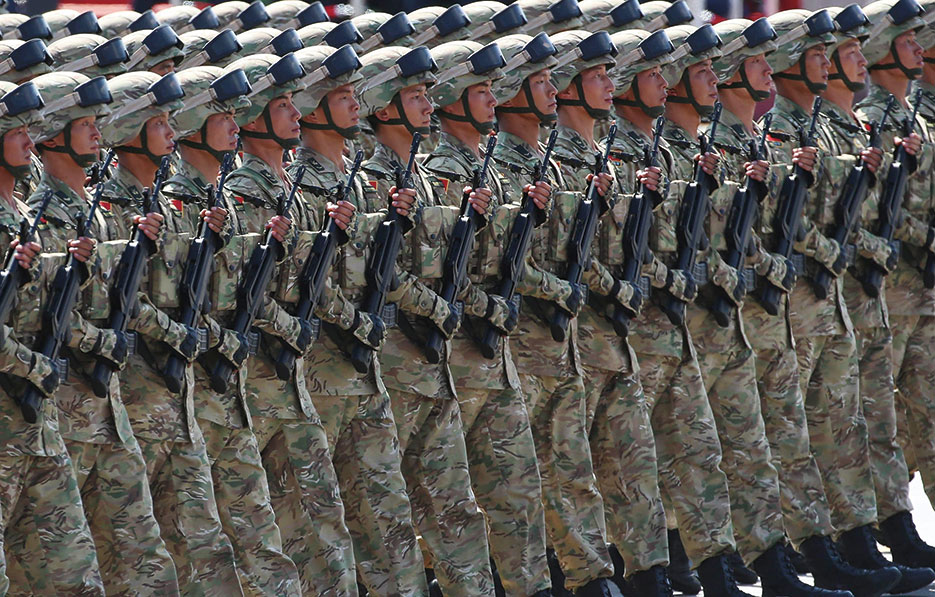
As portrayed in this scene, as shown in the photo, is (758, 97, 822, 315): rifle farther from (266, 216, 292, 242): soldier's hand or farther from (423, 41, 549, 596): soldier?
(266, 216, 292, 242): soldier's hand

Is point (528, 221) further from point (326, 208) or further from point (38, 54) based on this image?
point (38, 54)

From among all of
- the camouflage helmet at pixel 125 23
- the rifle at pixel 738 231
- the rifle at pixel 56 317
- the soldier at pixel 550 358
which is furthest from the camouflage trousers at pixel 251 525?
the camouflage helmet at pixel 125 23

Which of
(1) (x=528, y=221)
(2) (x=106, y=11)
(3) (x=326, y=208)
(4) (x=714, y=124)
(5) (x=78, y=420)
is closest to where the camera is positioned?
(5) (x=78, y=420)

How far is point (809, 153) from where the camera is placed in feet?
29.8

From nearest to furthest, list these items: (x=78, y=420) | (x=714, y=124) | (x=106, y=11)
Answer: (x=78, y=420) < (x=714, y=124) < (x=106, y=11)

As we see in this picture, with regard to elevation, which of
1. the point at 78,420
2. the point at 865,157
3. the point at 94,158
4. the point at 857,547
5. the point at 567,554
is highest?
the point at 94,158

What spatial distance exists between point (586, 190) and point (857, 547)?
2114 mm

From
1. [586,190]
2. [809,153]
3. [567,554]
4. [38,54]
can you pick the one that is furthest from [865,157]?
[38,54]

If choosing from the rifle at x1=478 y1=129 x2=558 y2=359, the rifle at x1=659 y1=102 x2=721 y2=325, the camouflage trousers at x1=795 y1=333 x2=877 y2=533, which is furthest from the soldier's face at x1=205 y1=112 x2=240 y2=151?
the camouflage trousers at x1=795 y1=333 x2=877 y2=533

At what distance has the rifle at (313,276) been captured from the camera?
7324 mm

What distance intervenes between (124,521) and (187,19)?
14.3 feet

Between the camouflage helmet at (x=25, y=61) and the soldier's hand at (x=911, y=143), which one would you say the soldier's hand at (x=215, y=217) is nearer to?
the camouflage helmet at (x=25, y=61)

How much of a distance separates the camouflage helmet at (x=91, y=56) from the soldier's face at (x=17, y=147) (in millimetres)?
1845

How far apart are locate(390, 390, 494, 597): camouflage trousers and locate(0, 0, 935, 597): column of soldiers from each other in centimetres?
1
